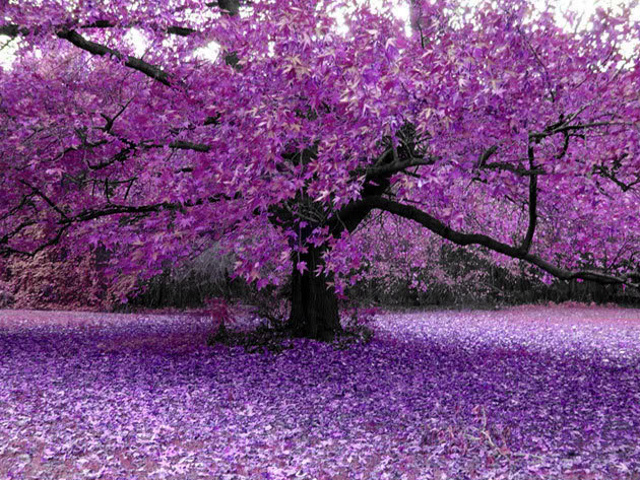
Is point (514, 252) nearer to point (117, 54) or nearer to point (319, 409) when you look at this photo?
point (319, 409)

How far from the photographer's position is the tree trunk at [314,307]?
11.4m

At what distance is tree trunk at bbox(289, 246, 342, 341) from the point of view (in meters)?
11.4

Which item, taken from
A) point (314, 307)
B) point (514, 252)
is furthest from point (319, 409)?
point (314, 307)

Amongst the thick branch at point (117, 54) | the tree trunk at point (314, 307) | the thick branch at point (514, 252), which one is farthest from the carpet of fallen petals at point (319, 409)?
the thick branch at point (117, 54)

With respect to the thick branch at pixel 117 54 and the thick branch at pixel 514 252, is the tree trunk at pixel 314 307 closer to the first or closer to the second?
the thick branch at pixel 514 252

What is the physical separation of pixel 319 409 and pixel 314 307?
4.26 metres

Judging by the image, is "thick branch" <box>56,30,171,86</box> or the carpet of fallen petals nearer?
the carpet of fallen petals

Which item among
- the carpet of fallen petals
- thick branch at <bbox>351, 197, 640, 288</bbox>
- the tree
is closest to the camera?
the carpet of fallen petals

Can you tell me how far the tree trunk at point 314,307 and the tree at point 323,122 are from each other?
0.43 m

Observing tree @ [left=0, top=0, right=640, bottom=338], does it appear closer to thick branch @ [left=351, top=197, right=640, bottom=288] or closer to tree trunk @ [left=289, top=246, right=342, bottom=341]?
thick branch @ [left=351, top=197, right=640, bottom=288]

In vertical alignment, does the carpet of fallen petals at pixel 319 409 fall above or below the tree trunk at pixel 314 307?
below

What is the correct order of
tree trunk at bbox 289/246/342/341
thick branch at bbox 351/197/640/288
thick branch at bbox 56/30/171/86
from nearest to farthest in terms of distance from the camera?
thick branch at bbox 351/197/640/288 < thick branch at bbox 56/30/171/86 < tree trunk at bbox 289/246/342/341

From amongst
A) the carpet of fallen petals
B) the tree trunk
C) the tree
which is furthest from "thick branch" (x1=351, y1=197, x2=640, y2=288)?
the tree trunk

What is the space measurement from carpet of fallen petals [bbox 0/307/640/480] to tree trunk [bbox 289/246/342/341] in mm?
690
